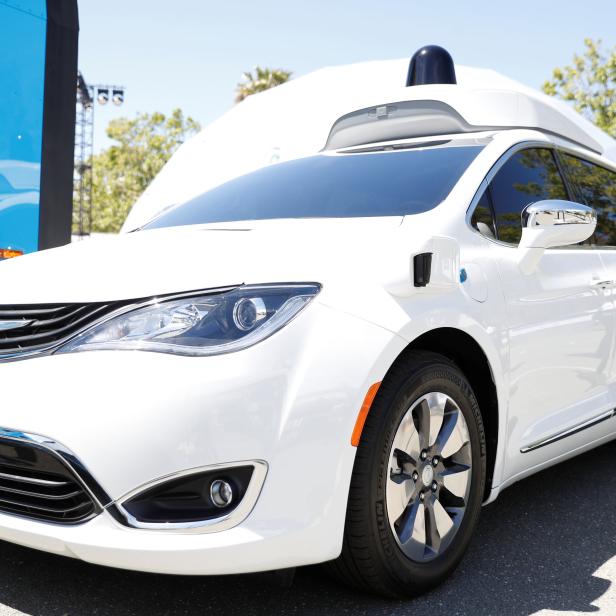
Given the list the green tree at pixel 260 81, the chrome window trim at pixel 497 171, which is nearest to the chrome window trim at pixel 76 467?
the chrome window trim at pixel 497 171

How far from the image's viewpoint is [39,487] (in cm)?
204

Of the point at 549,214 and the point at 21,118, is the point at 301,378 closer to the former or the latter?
the point at 549,214

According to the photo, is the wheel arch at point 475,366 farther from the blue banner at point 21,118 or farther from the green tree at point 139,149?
the green tree at point 139,149

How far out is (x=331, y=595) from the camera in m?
2.44

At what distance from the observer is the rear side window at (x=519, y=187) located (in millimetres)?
2955

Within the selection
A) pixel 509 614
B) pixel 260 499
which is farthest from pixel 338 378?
pixel 509 614

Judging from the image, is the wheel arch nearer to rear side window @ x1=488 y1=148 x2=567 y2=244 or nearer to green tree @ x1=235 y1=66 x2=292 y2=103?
rear side window @ x1=488 y1=148 x2=567 y2=244

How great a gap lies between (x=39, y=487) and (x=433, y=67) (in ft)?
13.4

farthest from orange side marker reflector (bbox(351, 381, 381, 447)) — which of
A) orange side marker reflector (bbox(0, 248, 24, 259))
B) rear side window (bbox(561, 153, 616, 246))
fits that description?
orange side marker reflector (bbox(0, 248, 24, 259))

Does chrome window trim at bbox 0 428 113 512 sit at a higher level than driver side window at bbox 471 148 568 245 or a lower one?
lower

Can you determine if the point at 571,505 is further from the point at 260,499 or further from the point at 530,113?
the point at 260,499

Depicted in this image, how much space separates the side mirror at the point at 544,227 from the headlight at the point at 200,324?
3.71 ft

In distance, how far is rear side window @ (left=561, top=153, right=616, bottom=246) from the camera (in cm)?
365

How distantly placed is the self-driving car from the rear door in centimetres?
1
